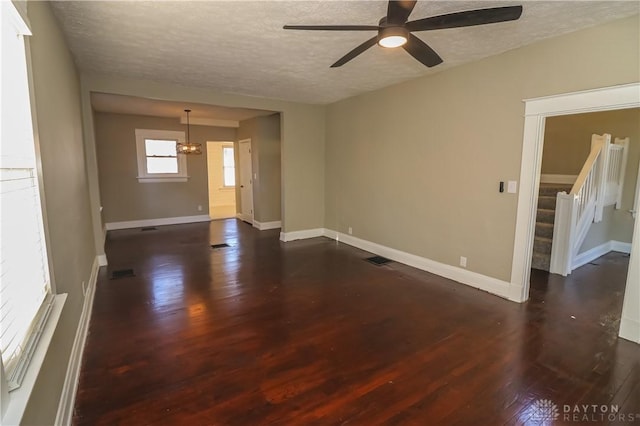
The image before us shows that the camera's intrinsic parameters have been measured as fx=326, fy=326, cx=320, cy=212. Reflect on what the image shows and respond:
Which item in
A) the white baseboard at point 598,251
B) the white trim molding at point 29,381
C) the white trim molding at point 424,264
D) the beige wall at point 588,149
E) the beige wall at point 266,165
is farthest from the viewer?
the beige wall at point 266,165

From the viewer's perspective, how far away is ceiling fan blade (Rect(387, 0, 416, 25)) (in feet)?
6.16

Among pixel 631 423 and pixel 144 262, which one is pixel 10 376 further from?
pixel 144 262

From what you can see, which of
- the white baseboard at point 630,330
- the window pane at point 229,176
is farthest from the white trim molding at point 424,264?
the window pane at point 229,176

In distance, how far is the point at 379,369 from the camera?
2.30 m

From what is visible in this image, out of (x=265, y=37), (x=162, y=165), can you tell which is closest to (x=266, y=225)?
(x=162, y=165)

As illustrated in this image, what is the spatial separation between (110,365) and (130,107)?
5.35 m

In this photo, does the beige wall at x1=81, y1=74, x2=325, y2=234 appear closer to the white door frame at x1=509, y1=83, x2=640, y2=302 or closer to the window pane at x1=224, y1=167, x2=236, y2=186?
the white door frame at x1=509, y1=83, x2=640, y2=302

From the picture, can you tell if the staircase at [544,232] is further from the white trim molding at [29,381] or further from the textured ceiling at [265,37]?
the white trim molding at [29,381]

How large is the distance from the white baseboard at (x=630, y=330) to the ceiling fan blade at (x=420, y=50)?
2.66 m

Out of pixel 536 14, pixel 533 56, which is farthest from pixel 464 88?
pixel 536 14

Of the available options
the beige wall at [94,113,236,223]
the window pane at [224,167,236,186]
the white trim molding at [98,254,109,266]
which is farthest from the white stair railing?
the window pane at [224,167,236,186]

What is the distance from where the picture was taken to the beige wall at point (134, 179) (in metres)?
6.98

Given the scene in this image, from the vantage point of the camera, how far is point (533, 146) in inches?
126

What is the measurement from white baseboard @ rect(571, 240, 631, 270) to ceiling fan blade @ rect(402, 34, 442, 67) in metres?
3.69
